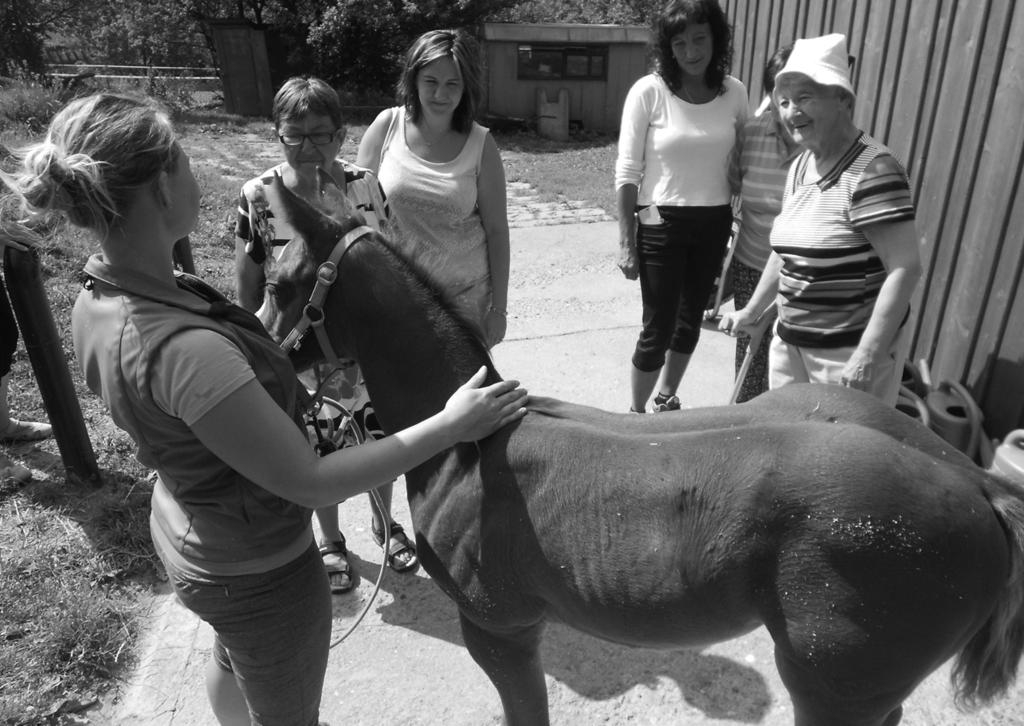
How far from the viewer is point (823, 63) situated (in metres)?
2.47

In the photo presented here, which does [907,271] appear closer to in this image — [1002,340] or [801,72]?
[801,72]

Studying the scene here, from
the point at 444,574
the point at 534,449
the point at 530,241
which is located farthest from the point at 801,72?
the point at 530,241

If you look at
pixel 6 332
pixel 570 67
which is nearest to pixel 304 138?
pixel 6 332

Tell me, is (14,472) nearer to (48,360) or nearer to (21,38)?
(48,360)

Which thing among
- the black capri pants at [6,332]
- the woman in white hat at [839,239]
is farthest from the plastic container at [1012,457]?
the black capri pants at [6,332]

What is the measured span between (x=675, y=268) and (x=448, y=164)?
1.36 metres

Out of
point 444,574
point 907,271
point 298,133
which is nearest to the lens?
point 444,574

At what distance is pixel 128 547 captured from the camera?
338cm

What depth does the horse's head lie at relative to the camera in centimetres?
195

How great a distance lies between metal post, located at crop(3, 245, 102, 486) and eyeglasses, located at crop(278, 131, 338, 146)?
1761mm

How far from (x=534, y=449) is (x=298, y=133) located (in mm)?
1487

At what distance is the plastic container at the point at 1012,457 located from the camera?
3.16 meters

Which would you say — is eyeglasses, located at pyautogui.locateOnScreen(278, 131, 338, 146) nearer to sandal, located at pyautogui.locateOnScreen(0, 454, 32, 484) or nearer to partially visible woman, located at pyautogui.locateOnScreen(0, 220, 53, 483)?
partially visible woman, located at pyautogui.locateOnScreen(0, 220, 53, 483)

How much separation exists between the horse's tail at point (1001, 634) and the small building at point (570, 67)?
16.1 m
